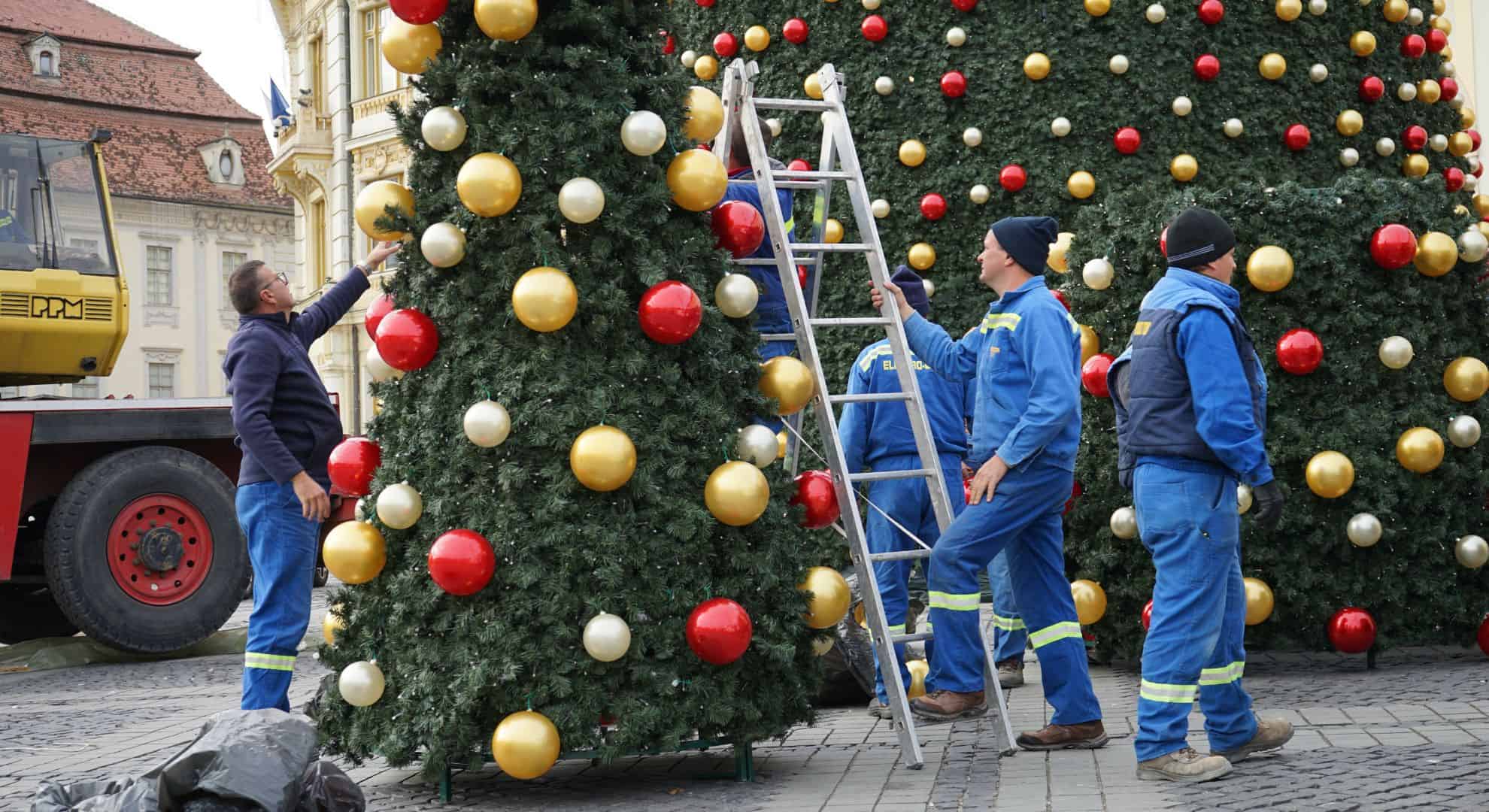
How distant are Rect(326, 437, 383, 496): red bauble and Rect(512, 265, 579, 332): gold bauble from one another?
83cm

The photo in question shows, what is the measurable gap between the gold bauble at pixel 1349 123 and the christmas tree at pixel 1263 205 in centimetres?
1

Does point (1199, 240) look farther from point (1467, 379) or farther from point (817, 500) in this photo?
point (1467, 379)

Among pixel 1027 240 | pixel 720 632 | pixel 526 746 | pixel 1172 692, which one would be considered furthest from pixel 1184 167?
pixel 526 746

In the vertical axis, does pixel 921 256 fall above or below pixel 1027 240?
above

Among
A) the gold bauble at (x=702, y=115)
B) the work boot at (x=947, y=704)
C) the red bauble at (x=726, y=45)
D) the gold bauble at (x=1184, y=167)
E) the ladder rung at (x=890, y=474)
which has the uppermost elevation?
the red bauble at (x=726, y=45)

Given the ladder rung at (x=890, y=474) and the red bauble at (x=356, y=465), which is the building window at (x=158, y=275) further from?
the ladder rung at (x=890, y=474)

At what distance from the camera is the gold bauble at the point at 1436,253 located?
23.4 feet

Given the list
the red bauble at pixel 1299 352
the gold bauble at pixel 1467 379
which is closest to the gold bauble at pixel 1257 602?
the red bauble at pixel 1299 352

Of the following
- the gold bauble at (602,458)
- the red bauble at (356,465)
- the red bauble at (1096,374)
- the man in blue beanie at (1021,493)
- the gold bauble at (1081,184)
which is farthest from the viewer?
the gold bauble at (1081,184)

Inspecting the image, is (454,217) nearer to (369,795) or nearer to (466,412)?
(466,412)

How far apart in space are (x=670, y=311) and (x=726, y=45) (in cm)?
527

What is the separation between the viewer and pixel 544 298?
193 inches

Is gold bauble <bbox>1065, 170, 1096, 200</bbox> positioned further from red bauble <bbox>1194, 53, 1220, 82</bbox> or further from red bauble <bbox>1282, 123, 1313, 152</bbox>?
red bauble <bbox>1282, 123, 1313, 152</bbox>

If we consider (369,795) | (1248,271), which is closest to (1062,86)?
(1248,271)
